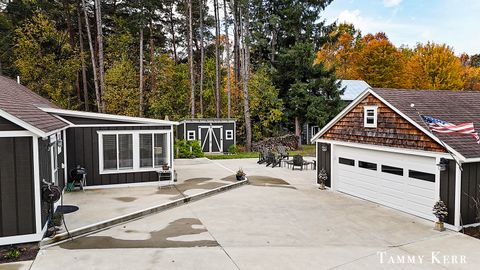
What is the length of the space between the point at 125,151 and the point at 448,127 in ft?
31.3

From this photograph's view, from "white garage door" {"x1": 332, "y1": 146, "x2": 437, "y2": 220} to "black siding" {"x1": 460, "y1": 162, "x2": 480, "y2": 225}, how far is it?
2.06 feet

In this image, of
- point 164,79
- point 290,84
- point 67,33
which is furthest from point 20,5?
point 290,84

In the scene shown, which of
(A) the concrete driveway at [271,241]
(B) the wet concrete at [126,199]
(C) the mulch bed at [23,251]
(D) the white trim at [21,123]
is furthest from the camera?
(B) the wet concrete at [126,199]

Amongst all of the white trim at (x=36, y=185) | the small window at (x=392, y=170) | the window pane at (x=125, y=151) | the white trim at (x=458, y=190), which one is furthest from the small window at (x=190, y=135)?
the white trim at (x=458, y=190)

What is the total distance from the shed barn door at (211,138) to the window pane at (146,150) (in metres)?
10.9

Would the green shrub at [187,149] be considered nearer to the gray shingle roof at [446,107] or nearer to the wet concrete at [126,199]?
the wet concrete at [126,199]

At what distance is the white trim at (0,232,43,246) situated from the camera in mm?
6676

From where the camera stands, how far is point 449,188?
8070 mm

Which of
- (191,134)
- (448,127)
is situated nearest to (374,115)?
(448,127)

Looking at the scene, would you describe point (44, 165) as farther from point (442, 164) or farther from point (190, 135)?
point (190, 135)

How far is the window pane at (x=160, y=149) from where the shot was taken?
12.4 metres

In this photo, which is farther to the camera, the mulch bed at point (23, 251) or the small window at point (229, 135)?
the small window at point (229, 135)

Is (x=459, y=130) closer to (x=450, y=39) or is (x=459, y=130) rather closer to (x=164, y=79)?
(x=164, y=79)

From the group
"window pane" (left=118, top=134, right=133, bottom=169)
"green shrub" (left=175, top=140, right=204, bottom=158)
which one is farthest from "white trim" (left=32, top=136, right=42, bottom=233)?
"green shrub" (left=175, top=140, right=204, bottom=158)
